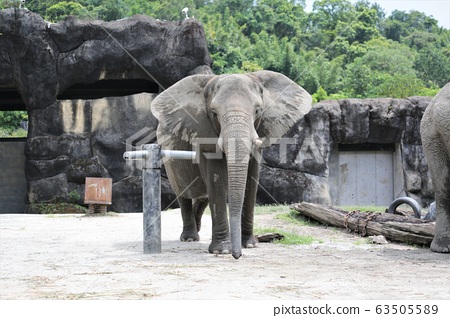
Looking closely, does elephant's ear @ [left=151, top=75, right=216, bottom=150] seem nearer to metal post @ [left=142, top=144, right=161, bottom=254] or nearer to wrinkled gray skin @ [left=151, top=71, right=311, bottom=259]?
wrinkled gray skin @ [left=151, top=71, right=311, bottom=259]

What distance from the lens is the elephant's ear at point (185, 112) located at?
7875mm

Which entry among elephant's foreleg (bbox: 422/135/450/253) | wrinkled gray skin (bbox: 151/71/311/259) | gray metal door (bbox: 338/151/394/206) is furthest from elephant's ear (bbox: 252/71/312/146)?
gray metal door (bbox: 338/151/394/206)

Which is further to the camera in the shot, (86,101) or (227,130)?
(86,101)

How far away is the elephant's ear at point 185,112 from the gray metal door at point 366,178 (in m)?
12.8

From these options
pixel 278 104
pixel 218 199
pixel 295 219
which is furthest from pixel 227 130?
pixel 295 219

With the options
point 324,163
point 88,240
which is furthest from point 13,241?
point 324,163

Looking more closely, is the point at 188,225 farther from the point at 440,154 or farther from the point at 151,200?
the point at 440,154

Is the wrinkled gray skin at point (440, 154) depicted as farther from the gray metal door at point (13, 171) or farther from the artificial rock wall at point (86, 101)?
the gray metal door at point (13, 171)

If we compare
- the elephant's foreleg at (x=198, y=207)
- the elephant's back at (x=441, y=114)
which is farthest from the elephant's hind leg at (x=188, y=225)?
the elephant's back at (x=441, y=114)

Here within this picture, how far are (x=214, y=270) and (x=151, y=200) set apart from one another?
1.71 meters

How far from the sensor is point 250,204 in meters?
8.25

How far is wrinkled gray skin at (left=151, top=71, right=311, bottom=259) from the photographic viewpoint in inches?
274

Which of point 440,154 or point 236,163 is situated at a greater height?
point 440,154

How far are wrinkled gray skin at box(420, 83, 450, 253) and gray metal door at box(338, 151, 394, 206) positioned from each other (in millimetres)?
12475
